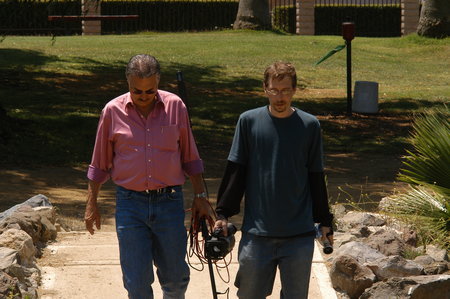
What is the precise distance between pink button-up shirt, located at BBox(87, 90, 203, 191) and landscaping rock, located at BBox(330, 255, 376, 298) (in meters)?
1.75

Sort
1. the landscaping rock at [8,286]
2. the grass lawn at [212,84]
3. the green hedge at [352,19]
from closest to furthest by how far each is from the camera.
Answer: the landscaping rock at [8,286]
the grass lawn at [212,84]
the green hedge at [352,19]

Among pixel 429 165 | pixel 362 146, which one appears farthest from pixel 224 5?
pixel 429 165

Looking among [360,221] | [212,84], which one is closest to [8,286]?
[360,221]

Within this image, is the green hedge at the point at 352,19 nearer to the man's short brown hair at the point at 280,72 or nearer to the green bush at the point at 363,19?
the green bush at the point at 363,19

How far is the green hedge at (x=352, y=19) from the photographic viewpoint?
3472 cm

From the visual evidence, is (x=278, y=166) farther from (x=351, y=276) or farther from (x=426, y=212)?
(x=426, y=212)

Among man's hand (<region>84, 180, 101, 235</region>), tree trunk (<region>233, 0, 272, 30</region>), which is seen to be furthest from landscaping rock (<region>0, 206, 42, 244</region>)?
tree trunk (<region>233, 0, 272, 30</region>)

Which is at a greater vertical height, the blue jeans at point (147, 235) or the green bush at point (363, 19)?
the green bush at point (363, 19)

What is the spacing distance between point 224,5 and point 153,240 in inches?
1162

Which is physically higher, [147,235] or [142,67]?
[142,67]

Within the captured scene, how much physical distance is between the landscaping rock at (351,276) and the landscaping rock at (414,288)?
0.83 feet

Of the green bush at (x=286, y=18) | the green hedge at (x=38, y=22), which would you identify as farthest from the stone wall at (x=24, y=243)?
the green bush at (x=286, y=18)

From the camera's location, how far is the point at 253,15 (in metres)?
31.4

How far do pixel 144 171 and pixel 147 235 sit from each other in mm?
350
